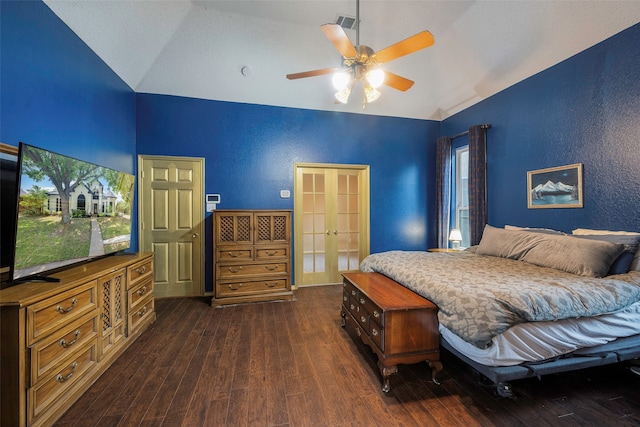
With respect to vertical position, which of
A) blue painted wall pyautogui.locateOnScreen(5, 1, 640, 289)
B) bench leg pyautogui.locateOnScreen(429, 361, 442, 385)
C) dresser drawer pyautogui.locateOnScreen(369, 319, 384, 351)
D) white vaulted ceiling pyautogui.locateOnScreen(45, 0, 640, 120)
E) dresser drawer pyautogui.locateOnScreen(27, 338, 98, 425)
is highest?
white vaulted ceiling pyautogui.locateOnScreen(45, 0, 640, 120)

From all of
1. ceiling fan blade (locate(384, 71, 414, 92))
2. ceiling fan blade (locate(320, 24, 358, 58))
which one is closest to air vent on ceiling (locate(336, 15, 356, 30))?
ceiling fan blade (locate(384, 71, 414, 92))

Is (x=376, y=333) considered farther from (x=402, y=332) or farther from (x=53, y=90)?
(x=53, y=90)

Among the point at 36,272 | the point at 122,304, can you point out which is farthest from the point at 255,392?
the point at 36,272

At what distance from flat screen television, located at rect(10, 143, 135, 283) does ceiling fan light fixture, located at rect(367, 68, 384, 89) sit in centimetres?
255

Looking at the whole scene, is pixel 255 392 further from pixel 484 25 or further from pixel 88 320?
pixel 484 25

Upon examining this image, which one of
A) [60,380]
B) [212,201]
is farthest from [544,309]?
[212,201]

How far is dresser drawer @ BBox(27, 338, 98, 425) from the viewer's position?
4.66 ft

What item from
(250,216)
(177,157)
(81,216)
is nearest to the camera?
(81,216)

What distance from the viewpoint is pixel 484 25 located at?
121 inches

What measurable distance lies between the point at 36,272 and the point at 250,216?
6.99ft

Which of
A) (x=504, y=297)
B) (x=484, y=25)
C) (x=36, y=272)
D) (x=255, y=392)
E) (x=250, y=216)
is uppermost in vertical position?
(x=484, y=25)

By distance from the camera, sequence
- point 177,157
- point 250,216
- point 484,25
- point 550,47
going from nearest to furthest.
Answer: point 550,47
point 484,25
point 250,216
point 177,157

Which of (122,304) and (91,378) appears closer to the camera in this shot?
(91,378)

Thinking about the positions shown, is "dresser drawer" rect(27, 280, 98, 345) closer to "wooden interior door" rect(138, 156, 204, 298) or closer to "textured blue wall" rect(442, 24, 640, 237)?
"wooden interior door" rect(138, 156, 204, 298)
